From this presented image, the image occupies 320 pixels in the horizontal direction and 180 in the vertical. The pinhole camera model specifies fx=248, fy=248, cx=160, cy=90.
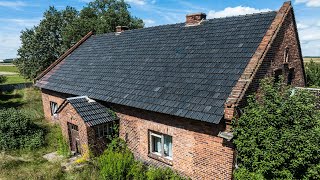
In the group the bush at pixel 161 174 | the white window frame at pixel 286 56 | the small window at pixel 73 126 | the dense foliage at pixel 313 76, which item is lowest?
the bush at pixel 161 174

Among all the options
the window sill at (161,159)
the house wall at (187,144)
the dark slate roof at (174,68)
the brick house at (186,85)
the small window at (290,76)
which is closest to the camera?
the house wall at (187,144)

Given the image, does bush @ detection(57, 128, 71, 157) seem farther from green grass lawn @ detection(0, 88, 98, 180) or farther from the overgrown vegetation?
green grass lawn @ detection(0, 88, 98, 180)

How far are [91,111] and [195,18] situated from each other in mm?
7832

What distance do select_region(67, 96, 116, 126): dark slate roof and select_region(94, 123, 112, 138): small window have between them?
33 cm

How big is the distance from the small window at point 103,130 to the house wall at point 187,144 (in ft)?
3.54

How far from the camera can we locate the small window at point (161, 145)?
34.2 feet

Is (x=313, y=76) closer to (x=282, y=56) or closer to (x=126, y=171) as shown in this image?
(x=282, y=56)

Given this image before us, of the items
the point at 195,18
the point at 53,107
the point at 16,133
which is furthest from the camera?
the point at 53,107

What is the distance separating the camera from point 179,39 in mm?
13672

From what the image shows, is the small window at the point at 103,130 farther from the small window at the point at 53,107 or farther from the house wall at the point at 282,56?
the small window at the point at 53,107

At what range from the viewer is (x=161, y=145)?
1059 centimetres

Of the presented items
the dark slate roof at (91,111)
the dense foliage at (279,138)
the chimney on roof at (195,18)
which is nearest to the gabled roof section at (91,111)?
the dark slate roof at (91,111)

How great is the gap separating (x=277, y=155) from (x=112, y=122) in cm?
768

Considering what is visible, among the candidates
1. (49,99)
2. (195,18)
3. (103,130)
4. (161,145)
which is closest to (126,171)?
(161,145)
